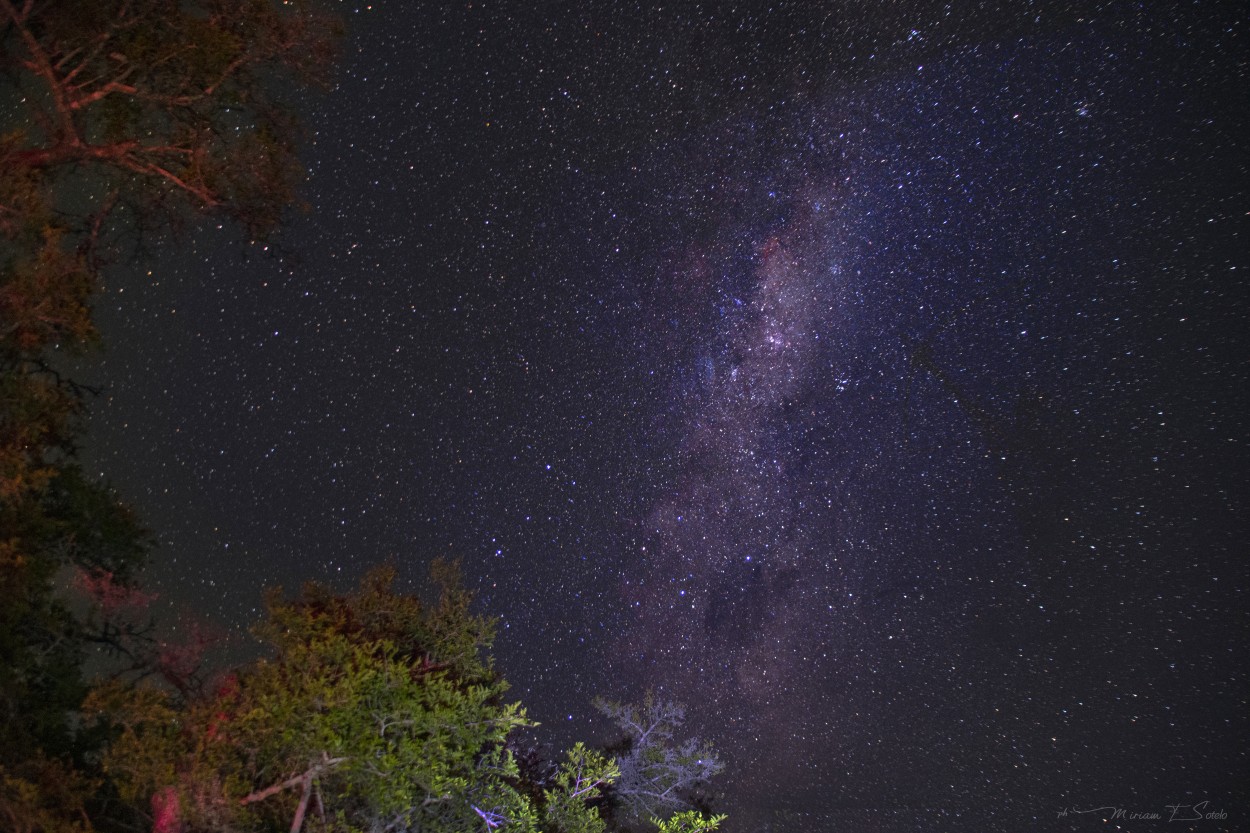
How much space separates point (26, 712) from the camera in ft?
22.6

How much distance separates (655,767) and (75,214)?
849 cm

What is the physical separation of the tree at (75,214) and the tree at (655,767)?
597cm

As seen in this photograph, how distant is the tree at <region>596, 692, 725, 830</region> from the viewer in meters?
10.5

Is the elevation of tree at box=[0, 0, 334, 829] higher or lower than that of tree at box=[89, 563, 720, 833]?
higher

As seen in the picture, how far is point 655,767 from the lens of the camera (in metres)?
10.7

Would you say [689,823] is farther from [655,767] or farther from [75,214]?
[75,214]

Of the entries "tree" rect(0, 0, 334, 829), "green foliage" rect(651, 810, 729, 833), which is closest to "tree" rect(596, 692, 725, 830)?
"green foliage" rect(651, 810, 729, 833)

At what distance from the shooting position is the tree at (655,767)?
34.5 feet

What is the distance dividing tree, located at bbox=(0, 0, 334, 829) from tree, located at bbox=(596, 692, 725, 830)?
597 centimetres

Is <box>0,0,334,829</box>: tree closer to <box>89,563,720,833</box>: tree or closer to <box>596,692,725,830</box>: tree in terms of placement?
<box>89,563,720,833</box>: tree

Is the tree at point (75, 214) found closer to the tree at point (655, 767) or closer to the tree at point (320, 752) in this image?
the tree at point (320, 752)

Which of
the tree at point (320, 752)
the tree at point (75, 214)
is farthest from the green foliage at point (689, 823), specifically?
the tree at point (75, 214)

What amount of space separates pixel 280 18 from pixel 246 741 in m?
6.03

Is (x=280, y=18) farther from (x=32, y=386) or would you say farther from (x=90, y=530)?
(x=90, y=530)
